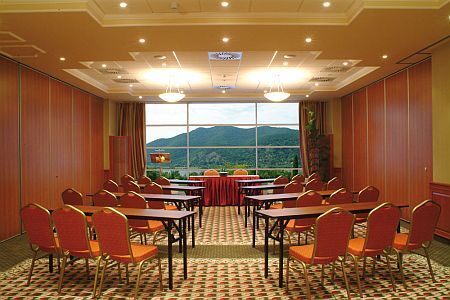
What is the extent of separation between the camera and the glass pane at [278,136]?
14477 millimetres

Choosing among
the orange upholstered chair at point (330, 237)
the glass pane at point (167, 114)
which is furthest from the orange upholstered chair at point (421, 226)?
the glass pane at point (167, 114)

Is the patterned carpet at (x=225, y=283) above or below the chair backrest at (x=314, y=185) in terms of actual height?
below

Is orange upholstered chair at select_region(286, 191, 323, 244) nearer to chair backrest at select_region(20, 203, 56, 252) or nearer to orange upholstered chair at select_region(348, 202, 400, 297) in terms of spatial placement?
orange upholstered chair at select_region(348, 202, 400, 297)

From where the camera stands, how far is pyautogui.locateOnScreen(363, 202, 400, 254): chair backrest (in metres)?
4.12

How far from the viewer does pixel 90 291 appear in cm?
436

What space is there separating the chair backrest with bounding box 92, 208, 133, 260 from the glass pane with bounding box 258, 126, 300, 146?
1079cm

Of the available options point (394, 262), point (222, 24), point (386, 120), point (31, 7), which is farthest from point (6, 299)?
point (386, 120)

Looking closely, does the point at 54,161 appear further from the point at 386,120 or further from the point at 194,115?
the point at 386,120

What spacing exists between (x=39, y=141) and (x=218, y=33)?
4988mm

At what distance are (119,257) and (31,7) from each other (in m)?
3.40

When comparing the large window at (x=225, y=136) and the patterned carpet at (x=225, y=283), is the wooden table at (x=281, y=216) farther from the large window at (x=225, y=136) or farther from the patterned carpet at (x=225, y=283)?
the large window at (x=225, y=136)

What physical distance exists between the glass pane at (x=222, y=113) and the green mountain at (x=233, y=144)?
0.99 feet

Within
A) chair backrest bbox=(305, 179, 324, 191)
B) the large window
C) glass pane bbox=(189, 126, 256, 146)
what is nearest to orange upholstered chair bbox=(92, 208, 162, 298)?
chair backrest bbox=(305, 179, 324, 191)

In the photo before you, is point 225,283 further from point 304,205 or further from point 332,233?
point 304,205
